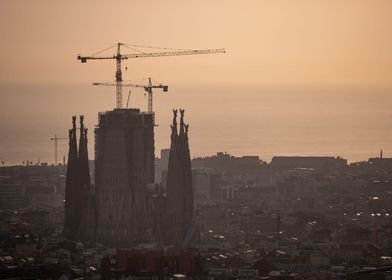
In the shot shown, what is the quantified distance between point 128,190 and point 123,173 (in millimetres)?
808

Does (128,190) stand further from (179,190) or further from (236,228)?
(236,228)

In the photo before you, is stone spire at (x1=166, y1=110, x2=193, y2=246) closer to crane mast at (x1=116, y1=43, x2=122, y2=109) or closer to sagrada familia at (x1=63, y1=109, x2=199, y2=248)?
sagrada familia at (x1=63, y1=109, x2=199, y2=248)

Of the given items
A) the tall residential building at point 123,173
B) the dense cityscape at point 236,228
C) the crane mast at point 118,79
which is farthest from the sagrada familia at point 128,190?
the crane mast at point 118,79

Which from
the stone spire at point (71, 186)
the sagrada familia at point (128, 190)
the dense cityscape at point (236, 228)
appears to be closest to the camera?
the dense cityscape at point (236, 228)

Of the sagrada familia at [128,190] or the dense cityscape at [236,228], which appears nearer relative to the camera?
the dense cityscape at [236,228]

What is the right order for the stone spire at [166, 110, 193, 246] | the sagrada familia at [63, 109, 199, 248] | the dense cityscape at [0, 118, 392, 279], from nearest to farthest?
the dense cityscape at [0, 118, 392, 279] → the stone spire at [166, 110, 193, 246] → the sagrada familia at [63, 109, 199, 248]

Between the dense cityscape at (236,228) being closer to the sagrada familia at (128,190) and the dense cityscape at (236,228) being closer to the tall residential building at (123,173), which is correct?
the sagrada familia at (128,190)

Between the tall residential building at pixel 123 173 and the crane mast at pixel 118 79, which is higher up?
the crane mast at pixel 118 79

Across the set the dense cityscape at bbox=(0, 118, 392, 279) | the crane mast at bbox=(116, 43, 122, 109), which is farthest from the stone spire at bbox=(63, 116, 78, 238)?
the crane mast at bbox=(116, 43, 122, 109)

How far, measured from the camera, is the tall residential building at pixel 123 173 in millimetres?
68312

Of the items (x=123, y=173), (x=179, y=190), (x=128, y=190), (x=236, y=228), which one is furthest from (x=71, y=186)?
(x=236, y=228)

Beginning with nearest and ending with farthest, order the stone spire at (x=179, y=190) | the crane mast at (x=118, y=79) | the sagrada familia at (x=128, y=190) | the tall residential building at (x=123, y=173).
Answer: the stone spire at (x=179, y=190), the sagrada familia at (x=128, y=190), the tall residential building at (x=123, y=173), the crane mast at (x=118, y=79)

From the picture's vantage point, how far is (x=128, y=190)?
6925cm

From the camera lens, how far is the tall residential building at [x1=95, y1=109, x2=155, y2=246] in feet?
224
